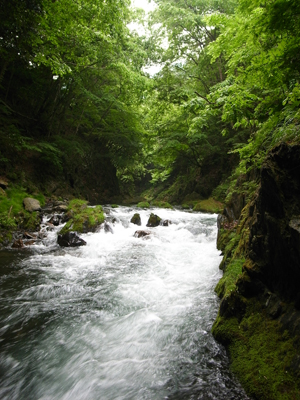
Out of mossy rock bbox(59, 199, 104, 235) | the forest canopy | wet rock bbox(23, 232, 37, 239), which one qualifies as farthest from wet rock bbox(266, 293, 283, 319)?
wet rock bbox(23, 232, 37, 239)

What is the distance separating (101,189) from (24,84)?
33.8 feet

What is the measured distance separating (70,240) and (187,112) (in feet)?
33.7

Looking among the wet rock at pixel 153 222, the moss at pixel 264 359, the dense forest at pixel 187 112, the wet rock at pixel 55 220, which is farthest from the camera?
the wet rock at pixel 153 222

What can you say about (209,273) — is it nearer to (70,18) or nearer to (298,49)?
(298,49)

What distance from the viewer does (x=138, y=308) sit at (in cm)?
397

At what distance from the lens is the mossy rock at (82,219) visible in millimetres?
8641

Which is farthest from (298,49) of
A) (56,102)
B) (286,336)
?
(56,102)

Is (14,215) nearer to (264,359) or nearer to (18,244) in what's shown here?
(18,244)

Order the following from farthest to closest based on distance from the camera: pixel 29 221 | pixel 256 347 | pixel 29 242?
1. pixel 29 221
2. pixel 29 242
3. pixel 256 347

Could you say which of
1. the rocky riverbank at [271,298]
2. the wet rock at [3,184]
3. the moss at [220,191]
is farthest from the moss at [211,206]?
the rocky riverbank at [271,298]

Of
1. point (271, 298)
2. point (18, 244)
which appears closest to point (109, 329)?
point (271, 298)

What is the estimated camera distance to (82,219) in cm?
907

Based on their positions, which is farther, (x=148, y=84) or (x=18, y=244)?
(x=148, y=84)

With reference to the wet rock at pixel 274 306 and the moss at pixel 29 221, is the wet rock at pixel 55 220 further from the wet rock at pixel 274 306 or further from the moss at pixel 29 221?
the wet rock at pixel 274 306
